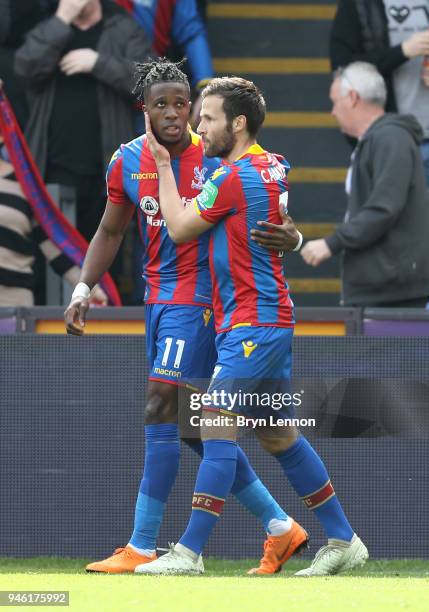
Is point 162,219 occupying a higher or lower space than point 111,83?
lower

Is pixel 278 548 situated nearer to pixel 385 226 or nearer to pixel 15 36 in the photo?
pixel 385 226

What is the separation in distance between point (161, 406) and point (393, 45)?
12.4 ft

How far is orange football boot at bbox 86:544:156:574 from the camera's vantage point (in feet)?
21.3

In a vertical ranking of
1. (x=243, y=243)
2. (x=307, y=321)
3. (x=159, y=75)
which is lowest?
(x=307, y=321)

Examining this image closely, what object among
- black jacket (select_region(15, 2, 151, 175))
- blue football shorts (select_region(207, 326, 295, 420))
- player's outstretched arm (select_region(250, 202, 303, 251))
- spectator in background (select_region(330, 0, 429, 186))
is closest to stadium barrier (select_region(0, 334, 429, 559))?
blue football shorts (select_region(207, 326, 295, 420))

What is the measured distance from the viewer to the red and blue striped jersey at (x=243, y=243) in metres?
6.23

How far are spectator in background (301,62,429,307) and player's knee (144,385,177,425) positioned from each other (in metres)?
2.06

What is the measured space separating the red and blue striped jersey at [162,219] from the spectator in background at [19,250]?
1.90 meters

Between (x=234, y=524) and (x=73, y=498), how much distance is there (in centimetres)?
78

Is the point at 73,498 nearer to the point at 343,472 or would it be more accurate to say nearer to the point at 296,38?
the point at 343,472

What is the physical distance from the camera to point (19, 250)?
8.70 metres

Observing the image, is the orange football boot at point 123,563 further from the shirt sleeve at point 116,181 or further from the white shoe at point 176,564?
the shirt sleeve at point 116,181

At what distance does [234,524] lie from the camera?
7.61m

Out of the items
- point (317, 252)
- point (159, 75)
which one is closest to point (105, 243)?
point (159, 75)
